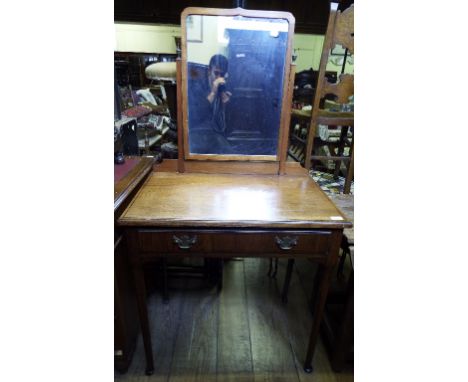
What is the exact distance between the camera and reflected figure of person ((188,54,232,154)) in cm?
118

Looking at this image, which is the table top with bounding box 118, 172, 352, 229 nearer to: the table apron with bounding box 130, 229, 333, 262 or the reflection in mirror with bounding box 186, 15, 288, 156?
the table apron with bounding box 130, 229, 333, 262

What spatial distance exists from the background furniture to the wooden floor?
11 cm

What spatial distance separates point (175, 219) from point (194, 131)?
0.51m

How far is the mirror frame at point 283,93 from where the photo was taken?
1.11 m

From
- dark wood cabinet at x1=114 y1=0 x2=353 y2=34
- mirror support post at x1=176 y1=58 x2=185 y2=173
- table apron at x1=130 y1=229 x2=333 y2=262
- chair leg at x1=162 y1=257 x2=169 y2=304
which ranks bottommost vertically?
chair leg at x1=162 y1=257 x2=169 y2=304

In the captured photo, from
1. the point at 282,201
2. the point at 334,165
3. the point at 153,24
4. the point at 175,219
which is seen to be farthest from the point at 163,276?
the point at 153,24

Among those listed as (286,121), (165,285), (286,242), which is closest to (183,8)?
(286,121)

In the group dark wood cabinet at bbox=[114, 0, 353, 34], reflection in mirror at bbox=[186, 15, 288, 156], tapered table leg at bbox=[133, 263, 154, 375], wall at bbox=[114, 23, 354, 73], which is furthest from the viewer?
wall at bbox=[114, 23, 354, 73]

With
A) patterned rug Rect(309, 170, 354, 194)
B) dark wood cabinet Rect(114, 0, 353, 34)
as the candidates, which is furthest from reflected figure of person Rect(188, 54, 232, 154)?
dark wood cabinet Rect(114, 0, 353, 34)

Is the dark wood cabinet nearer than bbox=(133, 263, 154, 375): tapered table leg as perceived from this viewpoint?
No

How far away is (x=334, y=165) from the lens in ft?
5.92

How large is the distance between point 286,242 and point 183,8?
13.8 feet

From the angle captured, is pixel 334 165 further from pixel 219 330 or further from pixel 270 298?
pixel 219 330

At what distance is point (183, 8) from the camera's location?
153 inches
